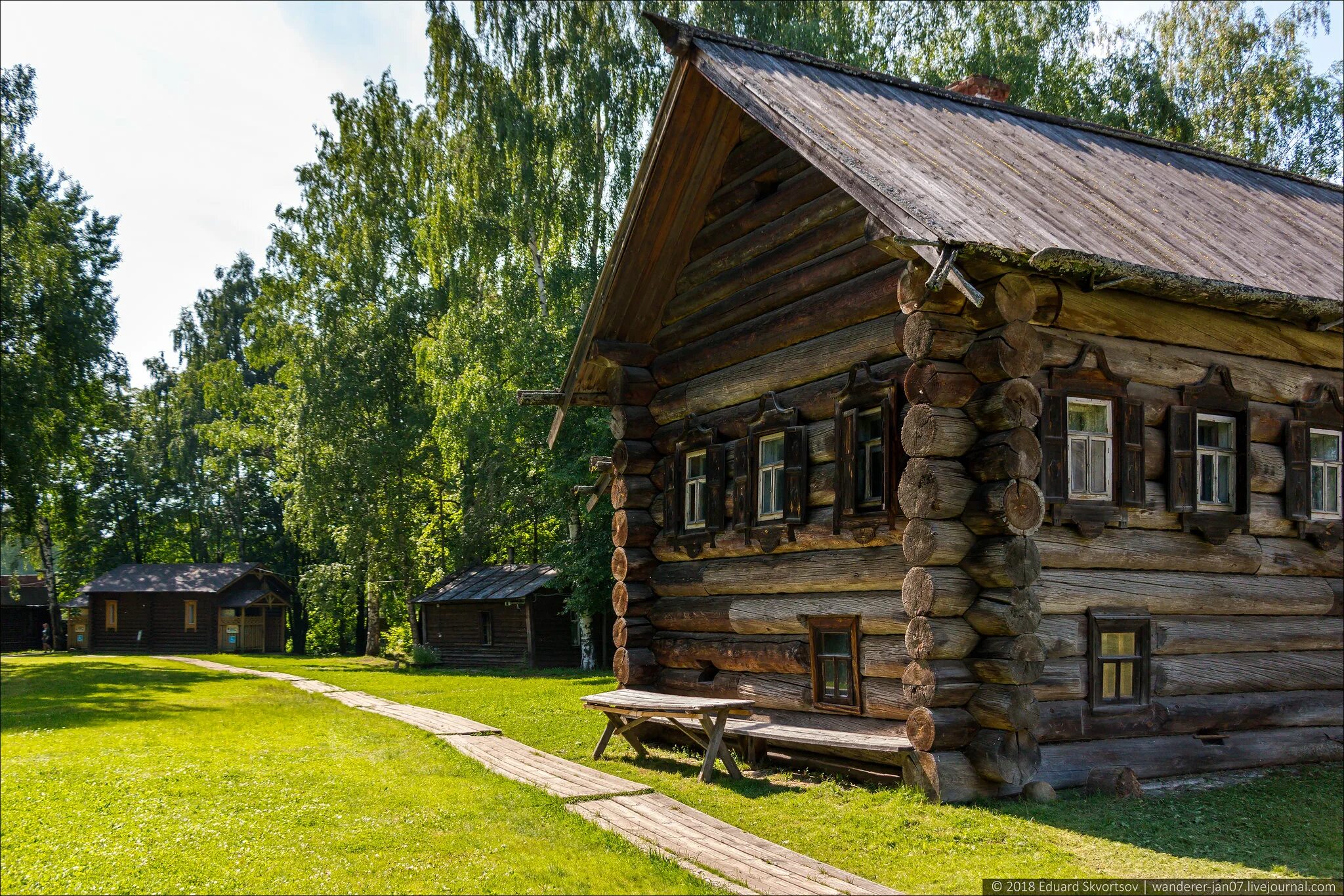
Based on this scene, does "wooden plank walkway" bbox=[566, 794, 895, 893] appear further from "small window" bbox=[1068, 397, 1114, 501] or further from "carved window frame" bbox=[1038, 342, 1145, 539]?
"small window" bbox=[1068, 397, 1114, 501]

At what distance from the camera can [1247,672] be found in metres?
11.1

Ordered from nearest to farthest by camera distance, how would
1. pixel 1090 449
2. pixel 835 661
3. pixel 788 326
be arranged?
pixel 1090 449 < pixel 835 661 < pixel 788 326

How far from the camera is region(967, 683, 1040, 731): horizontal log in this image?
923 centimetres

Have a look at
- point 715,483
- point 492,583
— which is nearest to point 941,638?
point 715,483

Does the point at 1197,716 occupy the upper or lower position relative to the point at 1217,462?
lower

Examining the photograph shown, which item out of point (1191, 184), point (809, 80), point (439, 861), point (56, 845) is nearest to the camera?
point (439, 861)

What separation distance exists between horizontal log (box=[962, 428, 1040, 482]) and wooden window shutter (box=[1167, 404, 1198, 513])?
1.84m

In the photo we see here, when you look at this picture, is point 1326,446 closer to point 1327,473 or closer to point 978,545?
point 1327,473

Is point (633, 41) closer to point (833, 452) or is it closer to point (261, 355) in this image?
point (261, 355)

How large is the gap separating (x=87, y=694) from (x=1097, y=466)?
20.1 m

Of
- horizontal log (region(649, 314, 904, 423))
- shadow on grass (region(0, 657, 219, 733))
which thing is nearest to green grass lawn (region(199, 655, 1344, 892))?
horizontal log (region(649, 314, 904, 423))

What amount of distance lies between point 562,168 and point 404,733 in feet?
56.7

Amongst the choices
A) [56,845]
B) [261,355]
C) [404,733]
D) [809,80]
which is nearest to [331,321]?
[261,355]

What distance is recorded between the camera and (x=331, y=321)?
35.1m
